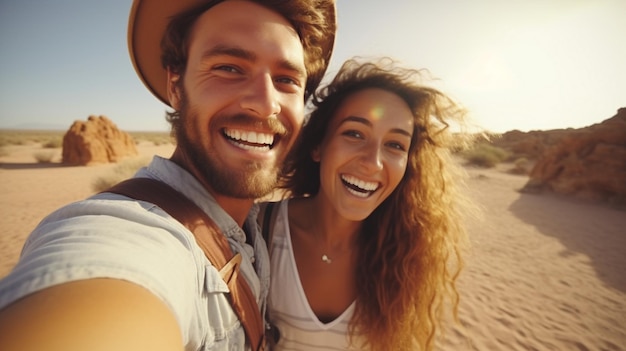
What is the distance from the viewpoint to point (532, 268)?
532 cm

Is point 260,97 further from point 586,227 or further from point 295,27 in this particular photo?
point 586,227

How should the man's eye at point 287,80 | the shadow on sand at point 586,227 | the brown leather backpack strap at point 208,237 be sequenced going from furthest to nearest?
the shadow on sand at point 586,227, the man's eye at point 287,80, the brown leather backpack strap at point 208,237

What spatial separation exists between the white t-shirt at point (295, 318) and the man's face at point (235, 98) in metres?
0.60

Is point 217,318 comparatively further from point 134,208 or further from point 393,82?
point 393,82

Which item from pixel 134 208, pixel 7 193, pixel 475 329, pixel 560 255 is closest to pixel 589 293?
pixel 560 255

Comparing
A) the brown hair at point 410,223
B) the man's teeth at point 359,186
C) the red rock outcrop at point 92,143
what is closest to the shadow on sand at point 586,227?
the brown hair at point 410,223

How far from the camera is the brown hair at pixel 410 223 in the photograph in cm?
192

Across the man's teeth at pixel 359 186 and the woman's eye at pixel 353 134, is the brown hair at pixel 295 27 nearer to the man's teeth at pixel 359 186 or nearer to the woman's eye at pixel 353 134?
the woman's eye at pixel 353 134

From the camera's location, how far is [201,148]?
1.32 metres

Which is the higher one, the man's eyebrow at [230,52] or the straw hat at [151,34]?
the straw hat at [151,34]

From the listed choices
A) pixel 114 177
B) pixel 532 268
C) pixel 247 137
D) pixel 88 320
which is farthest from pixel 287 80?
pixel 114 177

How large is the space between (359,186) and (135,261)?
1.44 metres

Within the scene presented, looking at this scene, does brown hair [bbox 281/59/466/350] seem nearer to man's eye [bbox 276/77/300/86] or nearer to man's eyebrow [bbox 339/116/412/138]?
man's eyebrow [bbox 339/116/412/138]

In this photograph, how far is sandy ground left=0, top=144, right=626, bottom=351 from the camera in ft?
11.7
